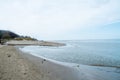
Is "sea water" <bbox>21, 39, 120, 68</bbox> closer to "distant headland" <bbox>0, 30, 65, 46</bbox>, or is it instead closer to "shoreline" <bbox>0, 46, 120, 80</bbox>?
"shoreline" <bbox>0, 46, 120, 80</bbox>

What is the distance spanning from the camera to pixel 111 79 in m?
14.0

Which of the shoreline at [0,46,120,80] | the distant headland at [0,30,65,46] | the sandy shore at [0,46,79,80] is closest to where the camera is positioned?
the sandy shore at [0,46,79,80]

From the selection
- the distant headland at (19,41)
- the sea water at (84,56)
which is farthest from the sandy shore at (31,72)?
the distant headland at (19,41)

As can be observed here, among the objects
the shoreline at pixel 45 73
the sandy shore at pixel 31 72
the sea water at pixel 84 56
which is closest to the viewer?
the sandy shore at pixel 31 72

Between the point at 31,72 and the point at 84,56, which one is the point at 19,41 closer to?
the point at 84,56

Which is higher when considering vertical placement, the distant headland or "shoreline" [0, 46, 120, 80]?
the distant headland

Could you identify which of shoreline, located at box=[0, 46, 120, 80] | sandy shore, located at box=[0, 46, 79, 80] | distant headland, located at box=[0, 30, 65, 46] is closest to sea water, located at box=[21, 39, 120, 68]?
shoreline, located at box=[0, 46, 120, 80]

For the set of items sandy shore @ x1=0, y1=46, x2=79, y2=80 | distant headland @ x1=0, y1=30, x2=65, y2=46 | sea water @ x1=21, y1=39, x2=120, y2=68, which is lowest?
sea water @ x1=21, y1=39, x2=120, y2=68

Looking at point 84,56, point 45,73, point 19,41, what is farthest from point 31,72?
point 19,41

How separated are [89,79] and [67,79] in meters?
2.00

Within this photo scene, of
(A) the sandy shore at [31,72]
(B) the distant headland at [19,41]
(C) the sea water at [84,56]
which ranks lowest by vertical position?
(C) the sea water at [84,56]

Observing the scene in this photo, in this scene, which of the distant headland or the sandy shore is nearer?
the sandy shore

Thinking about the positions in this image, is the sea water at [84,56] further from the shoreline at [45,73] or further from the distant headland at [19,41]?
the distant headland at [19,41]

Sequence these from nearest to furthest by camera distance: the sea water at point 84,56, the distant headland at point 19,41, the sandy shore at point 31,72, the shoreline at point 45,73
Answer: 1. the sandy shore at point 31,72
2. the shoreline at point 45,73
3. the sea water at point 84,56
4. the distant headland at point 19,41
